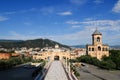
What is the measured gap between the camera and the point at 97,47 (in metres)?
87.5

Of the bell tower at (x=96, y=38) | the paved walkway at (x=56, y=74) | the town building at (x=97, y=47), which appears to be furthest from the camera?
the town building at (x=97, y=47)

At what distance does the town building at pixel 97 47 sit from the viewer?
286ft

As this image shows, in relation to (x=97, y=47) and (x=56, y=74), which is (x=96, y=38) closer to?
(x=97, y=47)

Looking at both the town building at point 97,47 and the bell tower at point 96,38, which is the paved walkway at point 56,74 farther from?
the town building at point 97,47

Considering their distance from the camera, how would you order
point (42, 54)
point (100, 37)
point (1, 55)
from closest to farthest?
point (1, 55)
point (100, 37)
point (42, 54)

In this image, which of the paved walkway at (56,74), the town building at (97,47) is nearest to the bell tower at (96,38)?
the town building at (97,47)

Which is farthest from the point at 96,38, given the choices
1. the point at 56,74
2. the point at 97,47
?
the point at 56,74

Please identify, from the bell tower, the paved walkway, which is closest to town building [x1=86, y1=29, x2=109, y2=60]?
the bell tower

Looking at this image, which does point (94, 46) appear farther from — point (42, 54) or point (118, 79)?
point (118, 79)

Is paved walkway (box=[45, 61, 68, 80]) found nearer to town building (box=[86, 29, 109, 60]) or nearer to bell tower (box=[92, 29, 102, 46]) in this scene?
bell tower (box=[92, 29, 102, 46])

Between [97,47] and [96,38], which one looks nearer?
[97,47]

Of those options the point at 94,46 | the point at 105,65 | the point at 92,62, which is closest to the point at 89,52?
the point at 94,46

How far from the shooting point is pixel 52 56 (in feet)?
343

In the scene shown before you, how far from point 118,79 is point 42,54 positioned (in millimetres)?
70879
